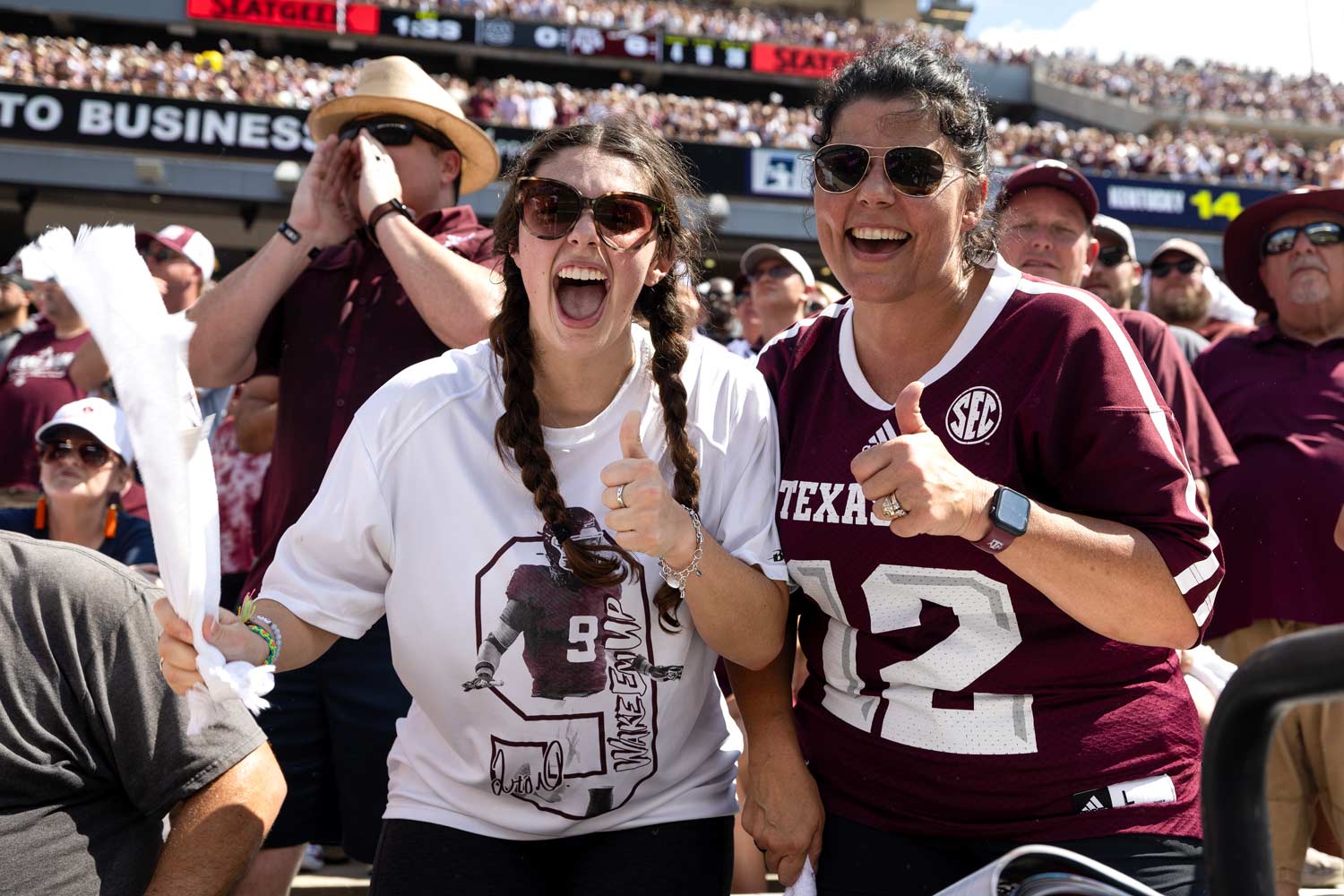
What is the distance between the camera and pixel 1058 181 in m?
4.01

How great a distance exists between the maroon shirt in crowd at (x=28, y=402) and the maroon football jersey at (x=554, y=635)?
4.29 m

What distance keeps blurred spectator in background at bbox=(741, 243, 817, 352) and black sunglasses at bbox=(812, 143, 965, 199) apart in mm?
3687

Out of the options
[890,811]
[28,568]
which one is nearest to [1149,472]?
[890,811]

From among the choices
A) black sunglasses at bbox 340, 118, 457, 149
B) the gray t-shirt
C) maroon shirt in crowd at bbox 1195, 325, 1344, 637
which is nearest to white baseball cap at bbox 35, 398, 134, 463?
black sunglasses at bbox 340, 118, 457, 149

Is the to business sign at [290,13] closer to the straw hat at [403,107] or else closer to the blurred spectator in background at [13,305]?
the blurred spectator in background at [13,305]

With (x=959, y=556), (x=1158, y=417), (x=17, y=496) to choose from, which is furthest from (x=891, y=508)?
(x=17, y=496)

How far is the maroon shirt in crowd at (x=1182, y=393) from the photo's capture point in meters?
3.52

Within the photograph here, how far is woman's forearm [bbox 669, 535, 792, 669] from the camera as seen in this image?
213 cm

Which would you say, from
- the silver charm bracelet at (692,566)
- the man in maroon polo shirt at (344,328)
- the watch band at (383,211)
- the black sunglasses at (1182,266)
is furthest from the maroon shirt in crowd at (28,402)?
the black sunglasses at (1182,266)

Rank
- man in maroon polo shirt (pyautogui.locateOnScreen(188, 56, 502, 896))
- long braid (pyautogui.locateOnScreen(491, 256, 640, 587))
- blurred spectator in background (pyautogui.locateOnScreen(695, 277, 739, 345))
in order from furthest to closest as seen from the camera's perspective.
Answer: blurred spectator in background (pyautogui.locateOnScreen(695, 277, 739, 345)) → man in maroon polo shirt (pyautogui.locateOnScreen(188, 56, 502, 896)) → long braid (pyautogui.locateOnScreen(491, 256, 640, 587))

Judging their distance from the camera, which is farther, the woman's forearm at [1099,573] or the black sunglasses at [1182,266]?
the black sunglasses at [1182,266]

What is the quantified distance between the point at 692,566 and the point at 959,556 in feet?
1.57

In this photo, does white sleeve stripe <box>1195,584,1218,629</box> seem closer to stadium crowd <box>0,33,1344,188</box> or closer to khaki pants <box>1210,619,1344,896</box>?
khaki pants <box>1210,619,1344,896</box>

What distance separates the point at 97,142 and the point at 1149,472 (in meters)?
22.4
